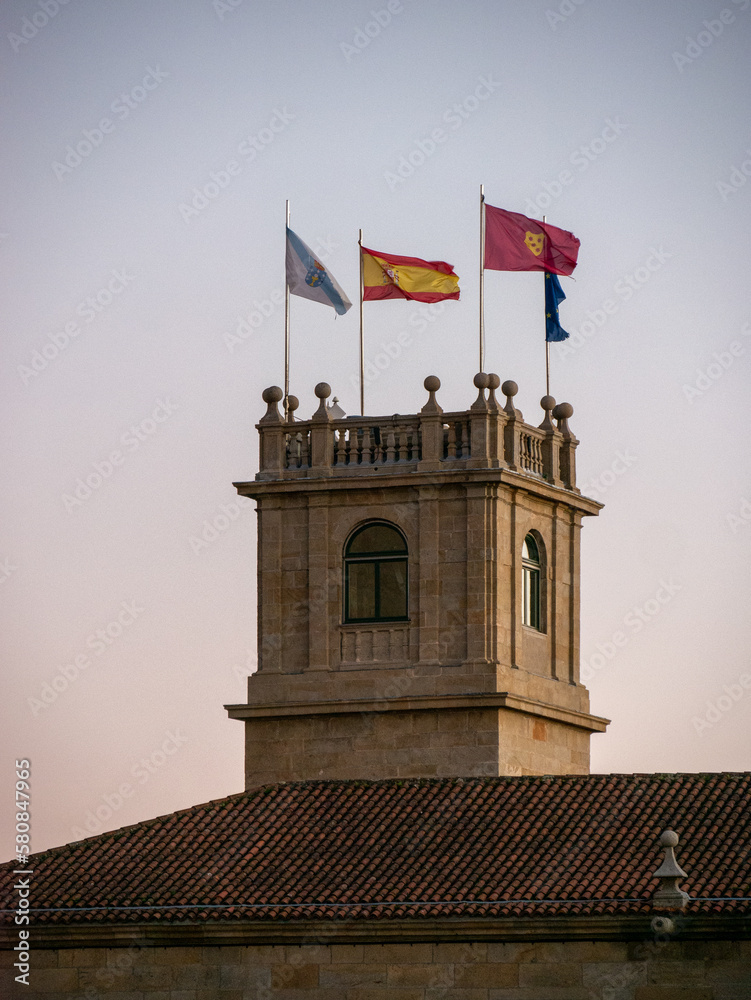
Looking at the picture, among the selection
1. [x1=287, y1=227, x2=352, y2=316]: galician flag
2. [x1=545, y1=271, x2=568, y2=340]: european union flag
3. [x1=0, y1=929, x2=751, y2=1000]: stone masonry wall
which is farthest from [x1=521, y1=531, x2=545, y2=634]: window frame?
[x1=0, y1=929, x2=751, y2=1000]: stone masonry wall

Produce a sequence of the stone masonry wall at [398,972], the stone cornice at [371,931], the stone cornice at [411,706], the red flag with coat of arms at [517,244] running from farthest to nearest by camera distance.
Result: the red flag with coat of arms at [517,244], the stone cornice at [411,706], the stone masonry wall at [398,972], the stone cornice at [371,931]

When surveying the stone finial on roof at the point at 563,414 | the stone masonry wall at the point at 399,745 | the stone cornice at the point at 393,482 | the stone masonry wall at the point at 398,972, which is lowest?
the stone masonry wall at the point at 398,972

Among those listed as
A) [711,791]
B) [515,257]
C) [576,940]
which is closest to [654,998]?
[576,940]

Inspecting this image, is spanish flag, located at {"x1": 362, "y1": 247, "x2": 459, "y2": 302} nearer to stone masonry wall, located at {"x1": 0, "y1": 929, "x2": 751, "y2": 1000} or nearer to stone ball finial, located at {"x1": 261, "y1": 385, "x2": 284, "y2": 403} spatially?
stone ball finial, located at {"x1": 261, "y1": 385, "x2": 284, "y2": 403}

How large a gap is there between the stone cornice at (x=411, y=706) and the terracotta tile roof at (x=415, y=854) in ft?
9.14

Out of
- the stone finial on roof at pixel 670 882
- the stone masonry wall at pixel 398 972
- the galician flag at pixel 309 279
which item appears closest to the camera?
the stone finial on roof at pixel 670 882

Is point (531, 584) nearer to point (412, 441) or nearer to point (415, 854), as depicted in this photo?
point (412, 441)

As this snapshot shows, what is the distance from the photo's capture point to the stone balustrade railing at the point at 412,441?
6612 centimetres

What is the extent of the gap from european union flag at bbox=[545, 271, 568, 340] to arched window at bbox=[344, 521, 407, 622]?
626cm

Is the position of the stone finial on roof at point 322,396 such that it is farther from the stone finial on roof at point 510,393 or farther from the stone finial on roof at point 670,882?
the stone finial on roof at point 670,882

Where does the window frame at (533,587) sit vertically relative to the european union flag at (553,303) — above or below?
below

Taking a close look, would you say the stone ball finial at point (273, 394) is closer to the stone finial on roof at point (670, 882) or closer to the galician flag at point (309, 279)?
the galician flag at point (309, 279)

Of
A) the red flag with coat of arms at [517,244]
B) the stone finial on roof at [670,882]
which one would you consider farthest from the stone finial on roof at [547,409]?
the stone finial on roof at [670,882]

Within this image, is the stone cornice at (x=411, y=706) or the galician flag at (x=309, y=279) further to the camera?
the galician flag at (x=309, y=279)
